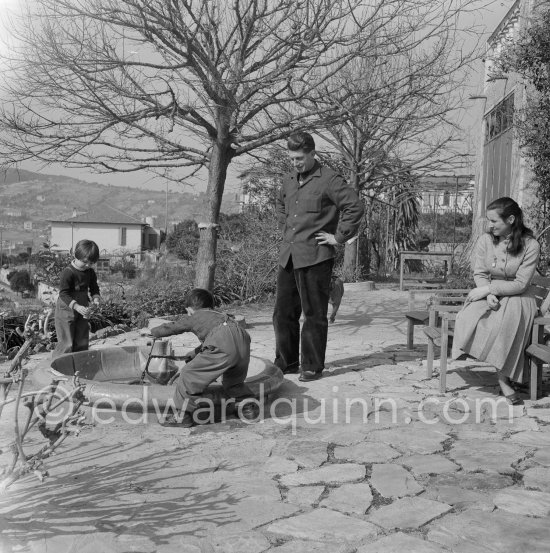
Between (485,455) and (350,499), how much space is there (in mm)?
1045

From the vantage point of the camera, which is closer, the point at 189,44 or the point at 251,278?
the point at 189,44

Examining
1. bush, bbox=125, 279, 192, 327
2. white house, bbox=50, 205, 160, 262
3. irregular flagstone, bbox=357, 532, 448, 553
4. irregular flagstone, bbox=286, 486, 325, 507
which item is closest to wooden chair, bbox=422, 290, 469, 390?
irregular flagstone, bbox=286, 486, 325, 507

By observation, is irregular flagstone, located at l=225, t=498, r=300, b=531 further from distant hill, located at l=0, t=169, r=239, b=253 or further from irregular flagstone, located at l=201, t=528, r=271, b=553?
distant hill, located at l=0, t=169, r=239, b=253

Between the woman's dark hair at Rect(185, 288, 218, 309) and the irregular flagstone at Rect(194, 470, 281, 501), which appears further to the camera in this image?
the woman's dark hair at Rect(185, 288, 218, 309)

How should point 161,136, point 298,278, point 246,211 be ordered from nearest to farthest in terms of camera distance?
point 298,278 → point 161,136 → point 246,211

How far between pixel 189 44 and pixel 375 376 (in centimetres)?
341

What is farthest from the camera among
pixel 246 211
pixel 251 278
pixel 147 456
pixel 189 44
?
pixel 246 211

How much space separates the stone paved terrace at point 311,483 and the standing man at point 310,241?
58cm

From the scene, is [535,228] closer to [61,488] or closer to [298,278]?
[298,278]

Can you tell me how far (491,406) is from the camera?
5230 millimetres

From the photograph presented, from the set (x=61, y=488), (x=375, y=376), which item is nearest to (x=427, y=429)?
(x=375, y=376)

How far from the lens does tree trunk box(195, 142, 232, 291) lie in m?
8.51

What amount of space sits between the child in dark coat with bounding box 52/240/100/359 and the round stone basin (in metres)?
0.38

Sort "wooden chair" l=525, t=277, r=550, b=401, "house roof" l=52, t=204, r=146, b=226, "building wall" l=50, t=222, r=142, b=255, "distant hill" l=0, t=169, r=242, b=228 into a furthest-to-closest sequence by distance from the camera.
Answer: "distant hill" l=0, t=169, r=242, b=228, "building wall" l=50, t=222, r=142, b=255, "house roof" l=52, t=204, r=146, b=226, "wooden chair" l=525, t=277, r=550, b=401
